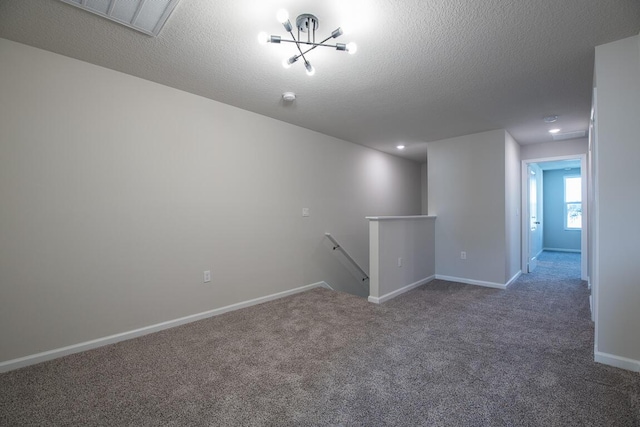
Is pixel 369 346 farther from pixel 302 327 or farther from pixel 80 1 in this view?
pixel 80 1

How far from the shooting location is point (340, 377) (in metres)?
1.88

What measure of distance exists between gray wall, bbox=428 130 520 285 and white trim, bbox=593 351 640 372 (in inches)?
83.5

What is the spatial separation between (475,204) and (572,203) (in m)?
5.49

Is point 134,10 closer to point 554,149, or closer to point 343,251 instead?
point 343,251

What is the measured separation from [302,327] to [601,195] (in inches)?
101

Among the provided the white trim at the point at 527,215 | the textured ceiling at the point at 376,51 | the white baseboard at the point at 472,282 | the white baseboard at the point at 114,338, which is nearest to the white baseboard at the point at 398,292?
the white baseboard at the point at 472,282

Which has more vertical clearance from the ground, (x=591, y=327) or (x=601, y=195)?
(x=601, y=195)

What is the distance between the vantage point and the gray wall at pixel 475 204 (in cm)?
412

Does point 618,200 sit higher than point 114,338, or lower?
higher

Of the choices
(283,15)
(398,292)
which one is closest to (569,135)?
(398,292)

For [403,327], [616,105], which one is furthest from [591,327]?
[616,105]

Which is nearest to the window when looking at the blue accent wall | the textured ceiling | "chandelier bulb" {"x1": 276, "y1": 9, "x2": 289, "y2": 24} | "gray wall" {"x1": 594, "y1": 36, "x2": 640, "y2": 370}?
the blue accent wall

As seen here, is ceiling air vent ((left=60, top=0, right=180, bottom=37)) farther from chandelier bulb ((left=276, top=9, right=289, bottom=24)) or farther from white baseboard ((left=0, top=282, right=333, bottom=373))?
white baseboard ((left=0, top=282, right=333, bottom=373))

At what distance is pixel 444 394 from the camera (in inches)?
66.8
